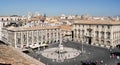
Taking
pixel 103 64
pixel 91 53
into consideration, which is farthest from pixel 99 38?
pixel 103 64

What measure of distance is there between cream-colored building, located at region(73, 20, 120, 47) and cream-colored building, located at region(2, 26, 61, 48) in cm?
1046

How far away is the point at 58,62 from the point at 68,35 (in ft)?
170

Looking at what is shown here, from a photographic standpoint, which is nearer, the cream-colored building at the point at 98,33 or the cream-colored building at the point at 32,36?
the cream-colored building at the point at 32,36

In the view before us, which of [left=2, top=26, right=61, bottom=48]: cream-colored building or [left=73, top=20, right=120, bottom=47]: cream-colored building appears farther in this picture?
[left=73, top=20, right=120, bottom=47]: cream-colored building

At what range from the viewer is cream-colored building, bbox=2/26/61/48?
90438mm

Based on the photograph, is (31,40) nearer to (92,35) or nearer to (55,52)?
(55,52)

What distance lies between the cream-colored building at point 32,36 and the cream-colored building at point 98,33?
1046 cm

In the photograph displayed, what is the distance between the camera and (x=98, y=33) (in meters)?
96.7

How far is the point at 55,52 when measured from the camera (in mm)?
77750

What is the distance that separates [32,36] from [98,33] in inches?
1189

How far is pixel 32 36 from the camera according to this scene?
9450 centimetres

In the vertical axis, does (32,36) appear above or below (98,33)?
below

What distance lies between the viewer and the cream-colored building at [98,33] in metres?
92.2

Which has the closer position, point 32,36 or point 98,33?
point 32,36
